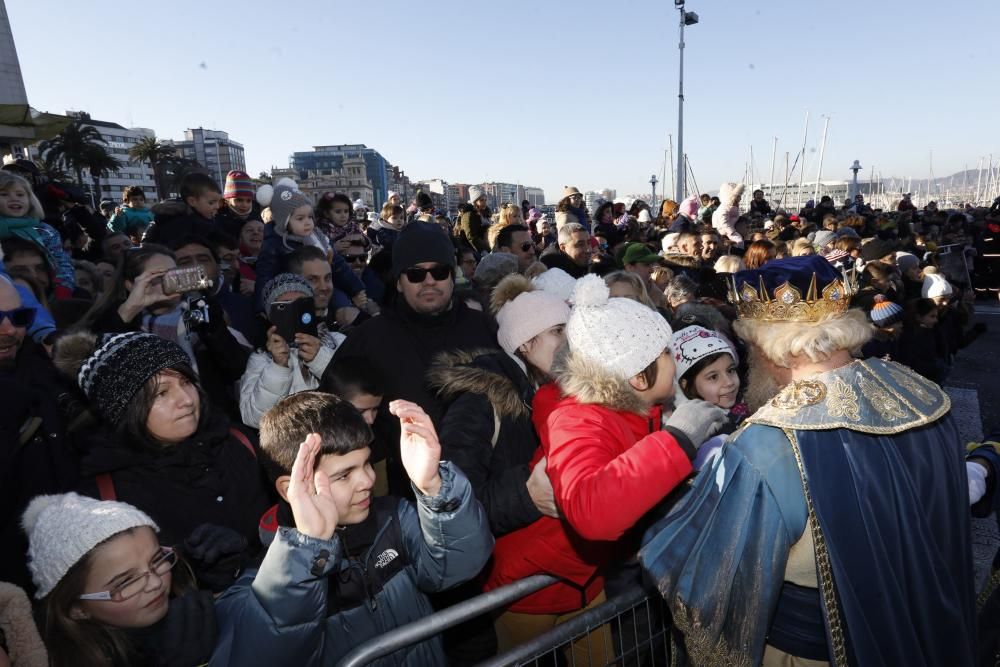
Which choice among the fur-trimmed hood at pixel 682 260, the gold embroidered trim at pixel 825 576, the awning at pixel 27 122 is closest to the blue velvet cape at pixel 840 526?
the gold embroidered trim at pixel 825 576

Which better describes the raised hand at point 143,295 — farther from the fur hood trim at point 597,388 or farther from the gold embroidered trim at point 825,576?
the gold embroidered trim at point 825,576

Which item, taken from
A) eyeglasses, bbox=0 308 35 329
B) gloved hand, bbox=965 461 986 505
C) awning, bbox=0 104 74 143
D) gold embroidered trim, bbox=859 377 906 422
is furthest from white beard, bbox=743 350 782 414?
awning, bbox=0 104 74 143

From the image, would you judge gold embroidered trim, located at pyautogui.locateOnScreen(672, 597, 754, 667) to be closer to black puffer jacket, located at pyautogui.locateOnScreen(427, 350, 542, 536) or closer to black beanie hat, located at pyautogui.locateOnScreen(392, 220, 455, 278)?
black puffer jacket, located at pyautogui.locateOnScreen(427, 350, 542, 536)

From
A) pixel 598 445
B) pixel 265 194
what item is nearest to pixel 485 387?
pixel 598 445

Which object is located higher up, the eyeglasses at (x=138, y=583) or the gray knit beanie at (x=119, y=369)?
the gray knit beanie at (x=119, y=369)

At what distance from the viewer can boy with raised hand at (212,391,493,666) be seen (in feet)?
5.16

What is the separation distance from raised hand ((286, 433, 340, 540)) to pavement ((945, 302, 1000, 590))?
4.11 m

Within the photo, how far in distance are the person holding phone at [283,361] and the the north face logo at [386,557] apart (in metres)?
1.27

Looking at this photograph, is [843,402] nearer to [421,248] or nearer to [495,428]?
[495,428]

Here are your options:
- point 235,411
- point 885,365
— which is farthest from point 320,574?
point 235,411

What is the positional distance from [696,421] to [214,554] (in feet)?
5.22

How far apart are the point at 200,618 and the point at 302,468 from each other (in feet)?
2.06

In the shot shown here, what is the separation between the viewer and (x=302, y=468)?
1569mm

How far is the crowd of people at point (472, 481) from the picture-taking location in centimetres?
162
